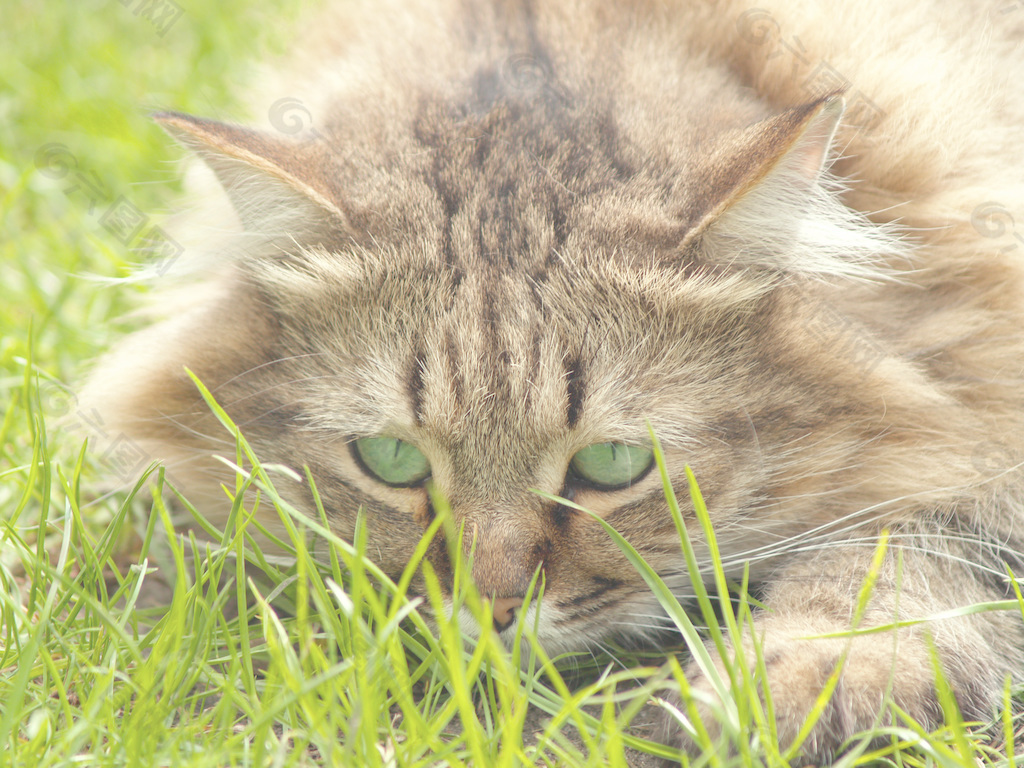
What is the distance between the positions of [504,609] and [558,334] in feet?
1.59

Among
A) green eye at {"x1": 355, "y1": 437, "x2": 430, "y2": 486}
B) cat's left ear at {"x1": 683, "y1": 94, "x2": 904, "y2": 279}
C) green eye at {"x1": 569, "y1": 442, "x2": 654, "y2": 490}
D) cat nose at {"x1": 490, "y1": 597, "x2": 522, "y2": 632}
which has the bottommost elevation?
cat nose at {"x1": 490, "y1": 597, "x2": 522, "y2": 632}

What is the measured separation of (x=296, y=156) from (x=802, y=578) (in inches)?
50.0

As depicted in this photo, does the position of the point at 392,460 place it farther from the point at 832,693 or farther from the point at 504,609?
the point at 832,693

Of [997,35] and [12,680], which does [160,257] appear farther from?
[997,35]

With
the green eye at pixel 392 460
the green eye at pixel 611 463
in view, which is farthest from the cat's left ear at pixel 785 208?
the green eye at pixel 392 460

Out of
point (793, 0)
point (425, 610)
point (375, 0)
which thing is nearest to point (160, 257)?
point (375, 0)

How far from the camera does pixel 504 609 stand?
1584 mm

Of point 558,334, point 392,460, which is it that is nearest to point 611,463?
point 558,334

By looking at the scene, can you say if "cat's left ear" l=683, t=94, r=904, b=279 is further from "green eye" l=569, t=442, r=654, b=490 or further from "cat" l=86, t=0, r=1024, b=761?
"green eye" l=569, t=442, r=654, b=490

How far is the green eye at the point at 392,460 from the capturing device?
5.65ft

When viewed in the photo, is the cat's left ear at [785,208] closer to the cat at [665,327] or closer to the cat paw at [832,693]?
the cat at [665,327]

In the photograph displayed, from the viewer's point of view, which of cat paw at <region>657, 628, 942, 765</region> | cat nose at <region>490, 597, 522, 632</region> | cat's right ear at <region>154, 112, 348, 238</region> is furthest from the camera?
cat's right ear at <region>154, 112, 348, 238</region>

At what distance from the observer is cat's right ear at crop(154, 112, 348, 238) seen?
66.1 inches

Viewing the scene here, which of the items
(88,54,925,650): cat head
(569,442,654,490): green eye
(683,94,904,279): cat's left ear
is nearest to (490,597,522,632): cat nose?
(88,54,925,650): cat head
